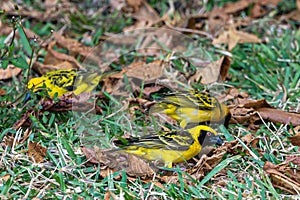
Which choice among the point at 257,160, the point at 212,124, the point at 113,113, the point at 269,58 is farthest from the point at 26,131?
the point at 269,58

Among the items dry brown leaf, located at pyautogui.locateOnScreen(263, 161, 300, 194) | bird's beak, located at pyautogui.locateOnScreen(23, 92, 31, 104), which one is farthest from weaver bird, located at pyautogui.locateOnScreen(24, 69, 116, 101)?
dry brown leaf, located at pyautogui.locateOnScreen(263, 161, 300, 194)

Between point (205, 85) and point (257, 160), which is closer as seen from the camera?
point (257, 160)

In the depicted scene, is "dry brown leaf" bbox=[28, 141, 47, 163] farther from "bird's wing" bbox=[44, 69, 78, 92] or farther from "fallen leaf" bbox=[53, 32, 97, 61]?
"fallen leaf" bbox=[53, 32, 97, 61]

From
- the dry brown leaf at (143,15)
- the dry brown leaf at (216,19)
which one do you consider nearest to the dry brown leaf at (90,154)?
the dry brown leaf at (143,15)

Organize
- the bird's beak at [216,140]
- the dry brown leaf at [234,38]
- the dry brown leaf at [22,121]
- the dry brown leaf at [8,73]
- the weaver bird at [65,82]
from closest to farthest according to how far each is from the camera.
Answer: the bird's beak at [216,140], the dry brown leaf at [22,121], the weaver bird at [65,82], the dry brown leaf at [8,73], the dry brown leaf at [234,38]

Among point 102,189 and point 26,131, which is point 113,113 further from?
point 102,189

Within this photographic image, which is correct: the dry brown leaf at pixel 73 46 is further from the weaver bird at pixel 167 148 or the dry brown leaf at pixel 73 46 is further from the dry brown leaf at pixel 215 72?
the weaver bird at pixel 167 148
